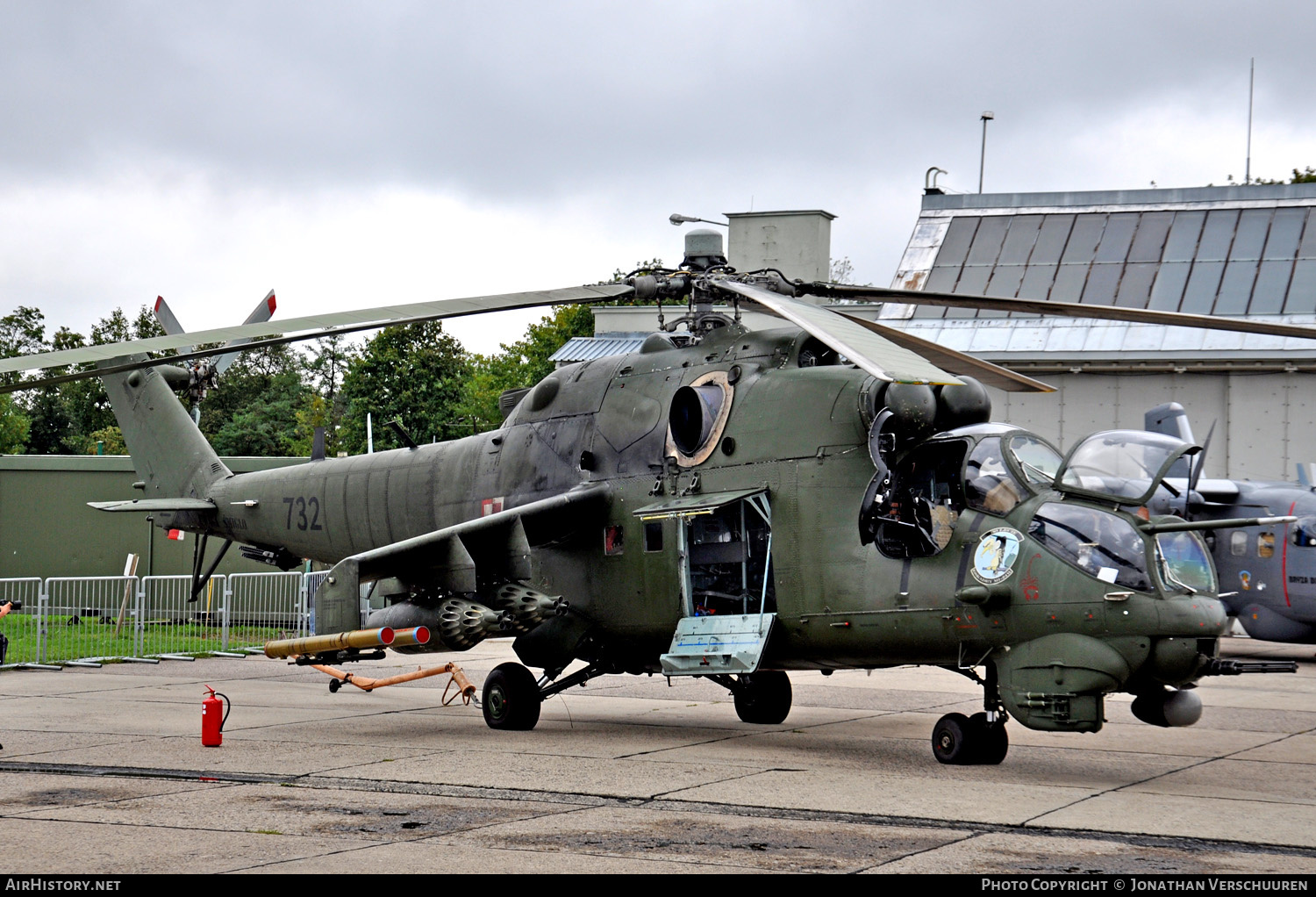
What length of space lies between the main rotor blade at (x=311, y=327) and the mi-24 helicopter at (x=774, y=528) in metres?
0.03

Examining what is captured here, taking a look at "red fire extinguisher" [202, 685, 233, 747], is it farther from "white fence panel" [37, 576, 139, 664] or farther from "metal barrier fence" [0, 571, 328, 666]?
"metal barrier fence" [0, 571, 328, 666]

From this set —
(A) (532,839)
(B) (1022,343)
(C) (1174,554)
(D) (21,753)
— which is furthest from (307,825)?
(B) (1022,343)

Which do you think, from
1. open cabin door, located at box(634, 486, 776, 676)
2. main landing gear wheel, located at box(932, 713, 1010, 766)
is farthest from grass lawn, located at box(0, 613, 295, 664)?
main landing gear wheel, located at box(932, 713, 1010, 766)

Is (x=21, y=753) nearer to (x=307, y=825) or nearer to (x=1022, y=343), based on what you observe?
(x=307, y=825)

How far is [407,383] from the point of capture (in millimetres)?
63781

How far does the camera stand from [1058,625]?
977cm

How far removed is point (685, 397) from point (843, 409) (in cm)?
180

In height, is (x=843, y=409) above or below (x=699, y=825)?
above

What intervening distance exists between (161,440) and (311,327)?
8.85 meters

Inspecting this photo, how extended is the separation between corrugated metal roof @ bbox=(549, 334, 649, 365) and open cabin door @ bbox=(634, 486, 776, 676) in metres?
22.1

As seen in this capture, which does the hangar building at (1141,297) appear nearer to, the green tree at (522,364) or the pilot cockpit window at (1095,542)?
the pilot cockpit window at (1095,542)

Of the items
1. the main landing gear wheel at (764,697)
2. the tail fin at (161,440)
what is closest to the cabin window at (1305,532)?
the main landing gear wheel at (764,697)

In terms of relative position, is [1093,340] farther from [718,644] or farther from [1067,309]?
[718,644]

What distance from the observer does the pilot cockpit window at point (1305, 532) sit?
21.2 metres
